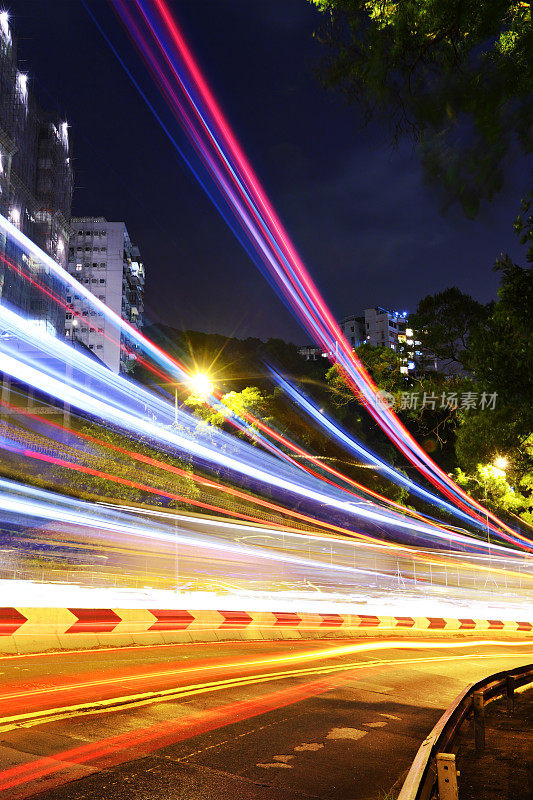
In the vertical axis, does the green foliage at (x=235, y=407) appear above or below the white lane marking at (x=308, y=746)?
above

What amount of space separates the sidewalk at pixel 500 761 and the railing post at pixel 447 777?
76.0 inches

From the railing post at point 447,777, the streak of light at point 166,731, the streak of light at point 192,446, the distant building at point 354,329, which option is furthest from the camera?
the distant building at point 354,329

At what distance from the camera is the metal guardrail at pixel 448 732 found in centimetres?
419

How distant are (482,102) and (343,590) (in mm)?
25196

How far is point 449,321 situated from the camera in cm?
2159

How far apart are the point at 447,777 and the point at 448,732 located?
1.65 meters

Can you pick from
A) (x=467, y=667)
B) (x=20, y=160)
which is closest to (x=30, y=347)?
(x=20, y=160)

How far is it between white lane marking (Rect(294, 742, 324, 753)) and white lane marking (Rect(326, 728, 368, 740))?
1.35ft

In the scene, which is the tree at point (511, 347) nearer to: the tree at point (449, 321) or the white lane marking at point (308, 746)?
the white lane marking at point (308, 746)

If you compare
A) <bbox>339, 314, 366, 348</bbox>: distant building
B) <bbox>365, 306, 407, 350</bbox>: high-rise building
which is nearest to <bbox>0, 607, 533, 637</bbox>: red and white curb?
<bbox>365, 306, 407, 350</bbox>: high-rise building

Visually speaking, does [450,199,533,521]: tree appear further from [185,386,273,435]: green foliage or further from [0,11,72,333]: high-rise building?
[0,11,72,333]: high-rise building

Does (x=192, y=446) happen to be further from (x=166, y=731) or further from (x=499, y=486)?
(x=166, y=731)

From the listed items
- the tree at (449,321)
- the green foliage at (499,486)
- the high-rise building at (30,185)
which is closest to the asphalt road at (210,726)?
the tree at (449,321)

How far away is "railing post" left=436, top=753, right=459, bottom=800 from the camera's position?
4.00m
